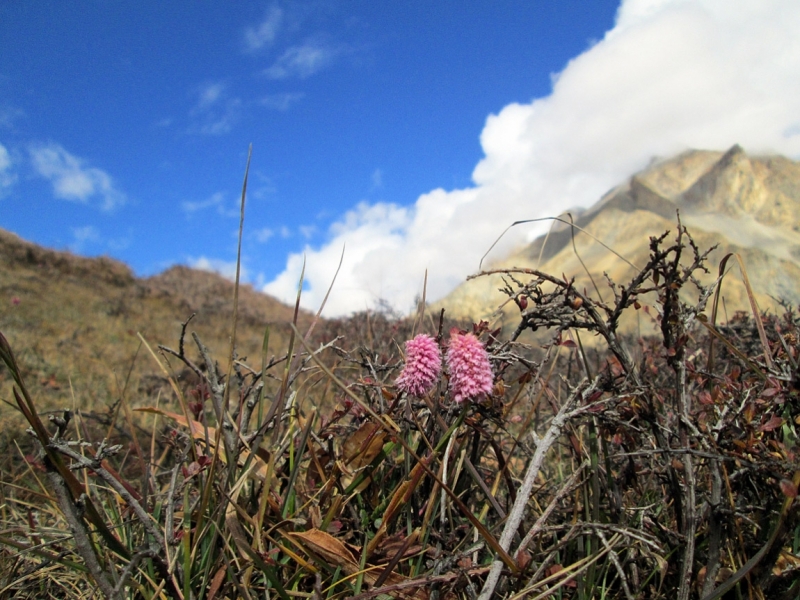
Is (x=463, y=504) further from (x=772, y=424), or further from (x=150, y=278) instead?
(x=150, y=278)

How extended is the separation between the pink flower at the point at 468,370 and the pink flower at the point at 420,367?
0.16 feet

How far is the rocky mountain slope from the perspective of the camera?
28.4 m

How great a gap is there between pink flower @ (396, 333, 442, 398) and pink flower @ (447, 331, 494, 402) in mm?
50

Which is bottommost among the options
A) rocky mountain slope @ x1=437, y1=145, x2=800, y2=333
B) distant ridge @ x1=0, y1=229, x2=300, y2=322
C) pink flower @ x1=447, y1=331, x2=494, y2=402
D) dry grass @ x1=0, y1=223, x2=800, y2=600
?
dry grass @ x1=0, y1=223, x2=800, y2=600

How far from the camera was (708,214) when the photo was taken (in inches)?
1427

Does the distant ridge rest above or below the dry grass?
above

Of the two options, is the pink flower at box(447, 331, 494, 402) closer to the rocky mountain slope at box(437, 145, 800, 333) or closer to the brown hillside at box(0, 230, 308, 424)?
the brown hillside at box(0, 230, 308, 424)

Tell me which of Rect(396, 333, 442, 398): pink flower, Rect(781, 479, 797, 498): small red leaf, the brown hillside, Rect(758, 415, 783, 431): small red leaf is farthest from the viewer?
the brown hillside

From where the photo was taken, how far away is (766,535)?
141cm

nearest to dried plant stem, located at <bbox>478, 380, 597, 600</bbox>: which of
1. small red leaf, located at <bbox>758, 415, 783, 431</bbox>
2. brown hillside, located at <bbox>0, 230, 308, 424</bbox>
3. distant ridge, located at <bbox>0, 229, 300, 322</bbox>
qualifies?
small red leaf, located at <bbox>758, 415, 783, 431</bbox>

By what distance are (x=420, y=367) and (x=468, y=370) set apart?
0.12 meters

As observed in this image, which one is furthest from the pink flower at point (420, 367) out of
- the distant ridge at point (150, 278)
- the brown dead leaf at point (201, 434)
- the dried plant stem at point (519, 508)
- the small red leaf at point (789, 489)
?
the distant ridge at point (150, 278)

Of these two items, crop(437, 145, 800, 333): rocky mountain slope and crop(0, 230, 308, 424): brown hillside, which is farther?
crop(437, 145, 800, 333): rocky mountain slope

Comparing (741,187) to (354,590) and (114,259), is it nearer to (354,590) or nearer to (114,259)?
(114,259)
